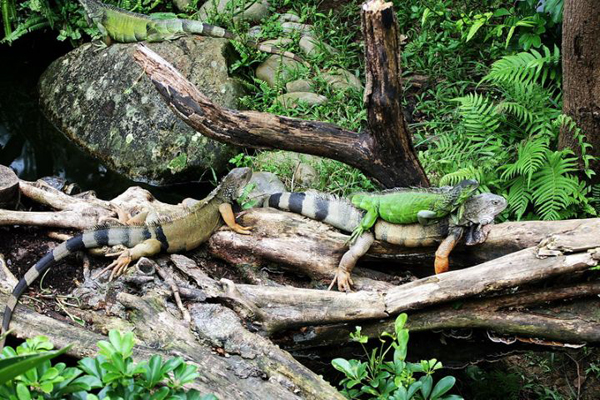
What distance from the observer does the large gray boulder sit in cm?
747

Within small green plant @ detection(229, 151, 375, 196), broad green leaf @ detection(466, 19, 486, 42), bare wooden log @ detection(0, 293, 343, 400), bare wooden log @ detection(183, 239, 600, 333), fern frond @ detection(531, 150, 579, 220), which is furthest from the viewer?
broad green leaf @ detection(466, 19, 486, 42)

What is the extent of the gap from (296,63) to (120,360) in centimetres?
589

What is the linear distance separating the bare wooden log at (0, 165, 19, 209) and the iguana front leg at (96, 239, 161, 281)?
2.71 feet

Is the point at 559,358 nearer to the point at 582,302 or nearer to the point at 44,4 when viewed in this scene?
the point at 582,302

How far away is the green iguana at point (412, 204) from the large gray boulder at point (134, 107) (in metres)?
3.36

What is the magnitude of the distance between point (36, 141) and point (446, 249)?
562cm

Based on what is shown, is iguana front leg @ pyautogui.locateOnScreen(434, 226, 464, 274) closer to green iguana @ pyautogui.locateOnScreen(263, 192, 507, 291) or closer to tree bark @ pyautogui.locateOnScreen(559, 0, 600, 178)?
green iguana @ pyautogui.locateOnScreen(263, 192, 507, 291)

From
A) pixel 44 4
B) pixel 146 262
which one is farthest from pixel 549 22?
pixel 44 4

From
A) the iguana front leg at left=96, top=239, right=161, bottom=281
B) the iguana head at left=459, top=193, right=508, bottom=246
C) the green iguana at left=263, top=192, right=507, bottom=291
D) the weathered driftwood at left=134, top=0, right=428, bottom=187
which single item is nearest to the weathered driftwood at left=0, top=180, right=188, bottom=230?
the iguana front leg at left=96, top=239, right=161, bottom=281

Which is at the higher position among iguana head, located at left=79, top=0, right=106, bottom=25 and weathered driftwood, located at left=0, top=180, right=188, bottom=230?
iguana head, located at left=79, top=0, right=106, bottom=25

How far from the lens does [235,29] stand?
8312mm

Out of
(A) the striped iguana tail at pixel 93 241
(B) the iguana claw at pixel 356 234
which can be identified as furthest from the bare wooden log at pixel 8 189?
(B) the iguana claw at pixel 356 234

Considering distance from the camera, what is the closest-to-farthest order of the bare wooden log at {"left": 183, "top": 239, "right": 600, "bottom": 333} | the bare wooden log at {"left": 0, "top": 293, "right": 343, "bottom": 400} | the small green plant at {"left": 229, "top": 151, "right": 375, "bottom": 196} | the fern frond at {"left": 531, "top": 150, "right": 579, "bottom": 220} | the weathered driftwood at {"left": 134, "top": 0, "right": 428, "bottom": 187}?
the bare wooden log at {"left": 0, "top": 293, "right": 343, "bottom": 400} < the bare wooden log at {"left": 183, "top": 239, "right": 600, "bottom": 333} < the weathered driftwood at {"left": 134, "top": 0, "right": 428, "bottom": 187} < the fern frond at {"left": 531, "top": 150, "right": 579, "bottom": 220} < the small green plant at {"left": 229, "top": 151, "right": 375, "bottom": 196}

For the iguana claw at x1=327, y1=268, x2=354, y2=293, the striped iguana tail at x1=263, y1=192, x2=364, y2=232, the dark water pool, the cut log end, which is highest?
the cut log end
